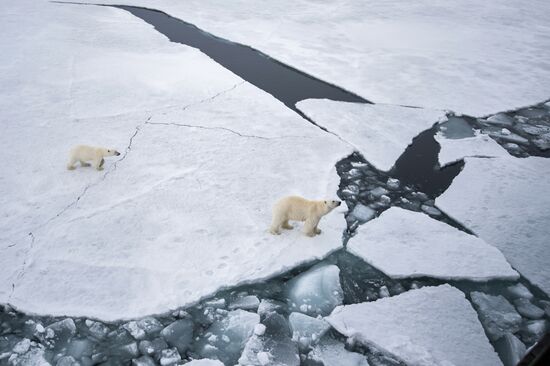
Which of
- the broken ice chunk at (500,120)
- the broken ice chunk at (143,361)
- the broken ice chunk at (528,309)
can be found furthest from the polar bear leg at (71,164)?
the broken ice chunk at (500,120)

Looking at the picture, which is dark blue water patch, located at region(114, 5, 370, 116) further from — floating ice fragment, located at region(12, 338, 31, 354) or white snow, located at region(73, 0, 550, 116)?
floating ice fragment, located at region(12, 338, 31, 354)

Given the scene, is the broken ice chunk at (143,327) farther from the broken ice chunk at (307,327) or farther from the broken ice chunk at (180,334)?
the broken ice chunk at (307,327)

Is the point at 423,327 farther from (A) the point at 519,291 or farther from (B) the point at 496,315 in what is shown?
(A) the point at 519,291

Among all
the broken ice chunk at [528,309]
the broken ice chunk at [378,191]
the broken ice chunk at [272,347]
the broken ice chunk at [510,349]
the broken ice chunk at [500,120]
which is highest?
the broken ice chunk at [500,120]

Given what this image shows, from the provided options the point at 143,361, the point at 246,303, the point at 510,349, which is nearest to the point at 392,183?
the point at 510,349

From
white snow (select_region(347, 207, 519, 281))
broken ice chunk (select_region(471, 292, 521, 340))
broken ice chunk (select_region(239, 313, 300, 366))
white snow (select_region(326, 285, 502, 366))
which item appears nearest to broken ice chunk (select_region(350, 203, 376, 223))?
white snow (select_region(347, 207, 519, 281))

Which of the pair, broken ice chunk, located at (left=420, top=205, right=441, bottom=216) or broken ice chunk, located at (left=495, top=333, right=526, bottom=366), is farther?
broken ice chunk, located at (left=420, top=205, right=441, bottom=216)
